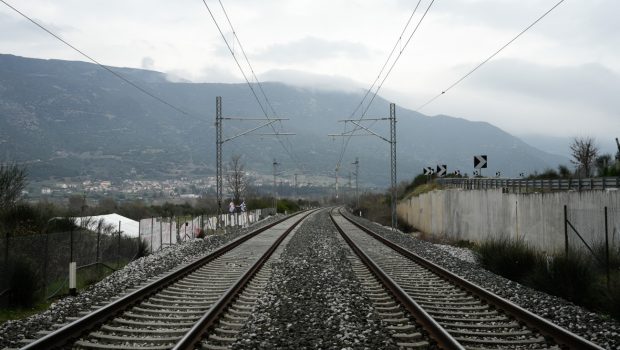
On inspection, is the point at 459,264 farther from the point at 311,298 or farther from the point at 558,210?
the point at 311,298

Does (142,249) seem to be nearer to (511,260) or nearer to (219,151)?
(219,151)

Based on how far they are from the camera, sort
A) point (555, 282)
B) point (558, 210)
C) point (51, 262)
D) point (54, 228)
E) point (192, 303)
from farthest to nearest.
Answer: point (54, 228), point (558, 210), point (51, 262), point (555, 282), point (192, 303)

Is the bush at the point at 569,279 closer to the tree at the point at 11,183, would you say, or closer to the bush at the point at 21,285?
the bush at the point at 21,285

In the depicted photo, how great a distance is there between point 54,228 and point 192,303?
15343 millimetres

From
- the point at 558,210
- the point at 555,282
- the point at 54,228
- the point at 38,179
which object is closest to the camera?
the point at 555,282

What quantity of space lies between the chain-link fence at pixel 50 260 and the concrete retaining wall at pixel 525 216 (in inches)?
554

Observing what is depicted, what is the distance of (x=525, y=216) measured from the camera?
26.8m

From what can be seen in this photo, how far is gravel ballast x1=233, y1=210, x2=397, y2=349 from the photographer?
8.67 m

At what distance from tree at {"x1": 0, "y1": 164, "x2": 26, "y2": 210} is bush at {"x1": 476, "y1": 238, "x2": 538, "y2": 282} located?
21703mm

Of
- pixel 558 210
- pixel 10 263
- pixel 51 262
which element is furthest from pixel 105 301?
pixel 558 210

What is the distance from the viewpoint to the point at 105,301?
1230 centimetres

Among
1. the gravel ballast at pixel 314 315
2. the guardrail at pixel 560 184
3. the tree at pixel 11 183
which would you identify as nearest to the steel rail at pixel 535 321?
the gravel ballast at pixel 314 315

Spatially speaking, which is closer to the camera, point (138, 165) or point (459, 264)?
point (459, 264)

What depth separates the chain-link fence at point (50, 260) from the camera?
14359 mm
